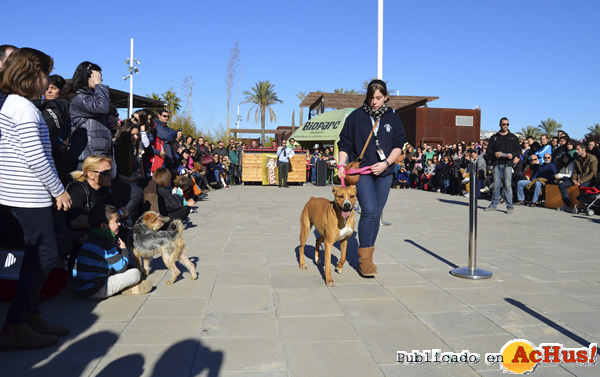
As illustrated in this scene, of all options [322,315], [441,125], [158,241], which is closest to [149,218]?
[158,241]

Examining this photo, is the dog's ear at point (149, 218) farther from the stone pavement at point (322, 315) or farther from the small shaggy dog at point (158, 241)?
the stone pavement at point (322, 315)

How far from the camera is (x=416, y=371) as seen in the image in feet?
9.53

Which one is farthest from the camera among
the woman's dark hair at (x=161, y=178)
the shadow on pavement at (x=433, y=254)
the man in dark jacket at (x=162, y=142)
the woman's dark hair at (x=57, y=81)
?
the man in dark jacket at (x=162, y=142)

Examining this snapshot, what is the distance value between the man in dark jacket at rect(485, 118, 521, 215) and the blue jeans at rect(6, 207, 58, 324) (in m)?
10.5

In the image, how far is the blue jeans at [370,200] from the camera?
523 cm

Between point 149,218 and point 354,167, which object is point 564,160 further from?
point 149,218

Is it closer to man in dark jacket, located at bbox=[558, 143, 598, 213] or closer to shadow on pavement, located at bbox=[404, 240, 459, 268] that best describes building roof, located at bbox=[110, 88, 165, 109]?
man in dark jacket, located at bbox=[558, 143, 598, 213]

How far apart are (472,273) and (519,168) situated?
1073 centimetres

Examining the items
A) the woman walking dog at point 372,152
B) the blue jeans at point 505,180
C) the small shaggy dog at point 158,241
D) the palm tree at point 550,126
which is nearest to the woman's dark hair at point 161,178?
the small shaggy dog at point 158,241

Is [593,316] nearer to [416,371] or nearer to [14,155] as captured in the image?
[416,371]

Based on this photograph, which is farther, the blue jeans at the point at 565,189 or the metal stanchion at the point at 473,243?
the blue jeans at the point at 565,189

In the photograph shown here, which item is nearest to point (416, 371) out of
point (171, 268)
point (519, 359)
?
point (519, 359)

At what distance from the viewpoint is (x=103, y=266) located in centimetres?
430

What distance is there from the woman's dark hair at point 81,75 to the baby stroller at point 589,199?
11141mm
